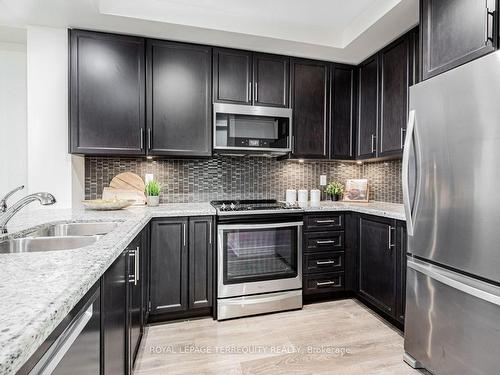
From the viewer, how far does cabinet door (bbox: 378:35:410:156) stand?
94.7 inches

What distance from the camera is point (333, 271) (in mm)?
2740

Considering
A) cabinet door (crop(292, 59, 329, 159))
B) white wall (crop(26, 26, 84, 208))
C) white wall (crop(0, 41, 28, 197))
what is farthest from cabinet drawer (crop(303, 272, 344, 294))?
white wall (crop(0, 41, 28, 197))

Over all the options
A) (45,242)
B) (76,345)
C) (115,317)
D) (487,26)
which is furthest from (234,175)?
(76,345)

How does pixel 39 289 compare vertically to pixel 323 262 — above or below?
above

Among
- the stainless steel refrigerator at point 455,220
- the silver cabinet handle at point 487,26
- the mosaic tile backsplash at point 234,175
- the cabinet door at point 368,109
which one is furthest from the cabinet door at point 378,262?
the silver cabinet handle at point 487,26

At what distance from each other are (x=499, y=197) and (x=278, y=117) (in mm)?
1886

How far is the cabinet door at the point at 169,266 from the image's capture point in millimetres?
2283

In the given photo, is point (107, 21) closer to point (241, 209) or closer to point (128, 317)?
point (241, 209)

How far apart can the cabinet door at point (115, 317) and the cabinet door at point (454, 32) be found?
6.65 feet

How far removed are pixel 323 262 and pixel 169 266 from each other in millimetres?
1423

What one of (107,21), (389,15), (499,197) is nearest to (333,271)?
(499,197)

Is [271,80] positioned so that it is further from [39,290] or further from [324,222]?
[39,290]

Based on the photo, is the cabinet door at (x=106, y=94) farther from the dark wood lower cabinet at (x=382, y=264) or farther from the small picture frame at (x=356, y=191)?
the small picture frame at (x=356, y=191)

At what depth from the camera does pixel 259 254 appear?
8.23 ft
